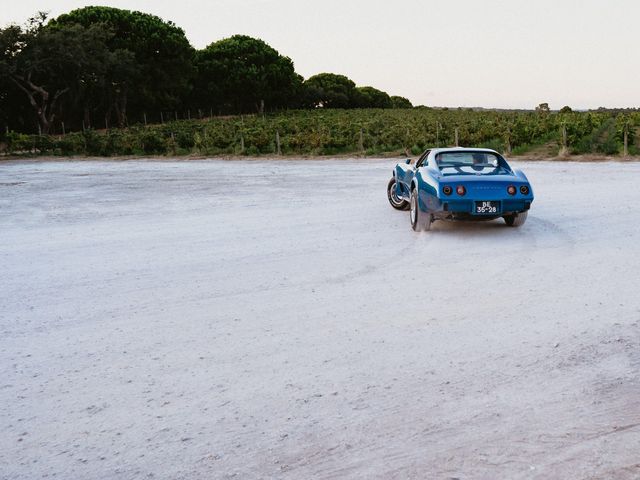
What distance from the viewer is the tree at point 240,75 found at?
9081 cm

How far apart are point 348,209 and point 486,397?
958cm

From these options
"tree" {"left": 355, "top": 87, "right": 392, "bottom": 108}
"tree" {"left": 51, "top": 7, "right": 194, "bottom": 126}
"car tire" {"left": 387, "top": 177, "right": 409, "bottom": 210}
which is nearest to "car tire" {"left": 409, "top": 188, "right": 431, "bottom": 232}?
"car tire" {"left": 387, "top": 177, "right": 409, "bottom": 210}

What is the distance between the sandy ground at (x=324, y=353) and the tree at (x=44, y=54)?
52.1 meters

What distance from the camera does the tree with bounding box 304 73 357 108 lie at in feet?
378

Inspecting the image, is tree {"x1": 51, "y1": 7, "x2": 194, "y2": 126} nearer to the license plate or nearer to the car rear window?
the car rear window

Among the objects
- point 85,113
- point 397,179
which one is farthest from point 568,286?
point 85,113

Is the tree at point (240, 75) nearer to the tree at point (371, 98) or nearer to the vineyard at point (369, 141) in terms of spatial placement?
the tree at point (371, 98)

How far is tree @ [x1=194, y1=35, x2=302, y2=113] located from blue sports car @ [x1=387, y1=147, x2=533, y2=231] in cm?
8009

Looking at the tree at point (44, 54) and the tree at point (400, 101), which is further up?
the tree at point (400, 101)

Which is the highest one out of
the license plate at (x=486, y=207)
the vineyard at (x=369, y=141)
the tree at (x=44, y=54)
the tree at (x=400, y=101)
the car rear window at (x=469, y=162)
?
the tree at (x=400, y=101)

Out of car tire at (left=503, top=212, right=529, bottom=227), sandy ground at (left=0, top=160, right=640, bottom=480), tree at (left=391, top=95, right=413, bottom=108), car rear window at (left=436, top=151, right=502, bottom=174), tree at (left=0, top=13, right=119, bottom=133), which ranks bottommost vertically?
sandy ground at (left=0, top=160, right=640, bottom=480)

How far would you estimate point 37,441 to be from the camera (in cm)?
391

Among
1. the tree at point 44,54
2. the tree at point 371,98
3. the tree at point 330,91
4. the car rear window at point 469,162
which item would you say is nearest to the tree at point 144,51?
the tree at point 44,54

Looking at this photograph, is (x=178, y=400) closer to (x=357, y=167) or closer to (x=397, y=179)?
(x=397, y=179)
